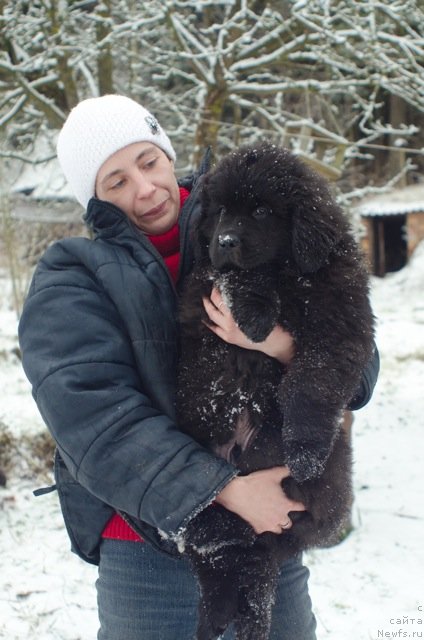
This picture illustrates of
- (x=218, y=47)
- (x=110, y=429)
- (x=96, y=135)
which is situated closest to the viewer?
(x=110, y=429)

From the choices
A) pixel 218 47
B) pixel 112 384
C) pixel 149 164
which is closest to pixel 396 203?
pixel 218 47

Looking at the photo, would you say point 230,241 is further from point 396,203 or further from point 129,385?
point 396,203

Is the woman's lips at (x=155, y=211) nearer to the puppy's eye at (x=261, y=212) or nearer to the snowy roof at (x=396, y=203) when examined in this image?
the puppy's eye at (x=261, y=212)

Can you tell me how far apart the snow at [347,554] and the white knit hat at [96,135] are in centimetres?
260

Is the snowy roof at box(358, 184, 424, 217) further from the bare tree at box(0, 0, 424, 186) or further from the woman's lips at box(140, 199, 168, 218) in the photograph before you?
the woman's lips at box(140, 199, 168, 218)

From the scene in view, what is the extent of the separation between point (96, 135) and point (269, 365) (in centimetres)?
91

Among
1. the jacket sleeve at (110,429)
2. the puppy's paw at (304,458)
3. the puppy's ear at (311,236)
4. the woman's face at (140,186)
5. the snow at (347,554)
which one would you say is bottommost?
the snow at (347,554)

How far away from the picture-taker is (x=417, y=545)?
15.4ft

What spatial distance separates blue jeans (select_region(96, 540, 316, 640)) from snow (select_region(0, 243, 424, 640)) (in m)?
1.96

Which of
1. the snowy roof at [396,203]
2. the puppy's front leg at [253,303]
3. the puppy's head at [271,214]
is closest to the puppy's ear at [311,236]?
the puppy's head at [271,214]

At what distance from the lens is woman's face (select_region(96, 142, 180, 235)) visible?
2105mm

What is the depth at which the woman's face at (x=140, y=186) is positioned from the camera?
211 centimetres

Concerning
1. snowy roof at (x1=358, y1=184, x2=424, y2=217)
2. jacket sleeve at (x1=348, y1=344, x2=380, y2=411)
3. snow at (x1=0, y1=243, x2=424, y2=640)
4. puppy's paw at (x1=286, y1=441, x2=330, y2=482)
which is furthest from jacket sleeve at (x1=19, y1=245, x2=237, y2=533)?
snowy roof at (x1=358, y1=184, x2=424, y2=217)

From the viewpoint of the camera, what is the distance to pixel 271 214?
2.02 metres
